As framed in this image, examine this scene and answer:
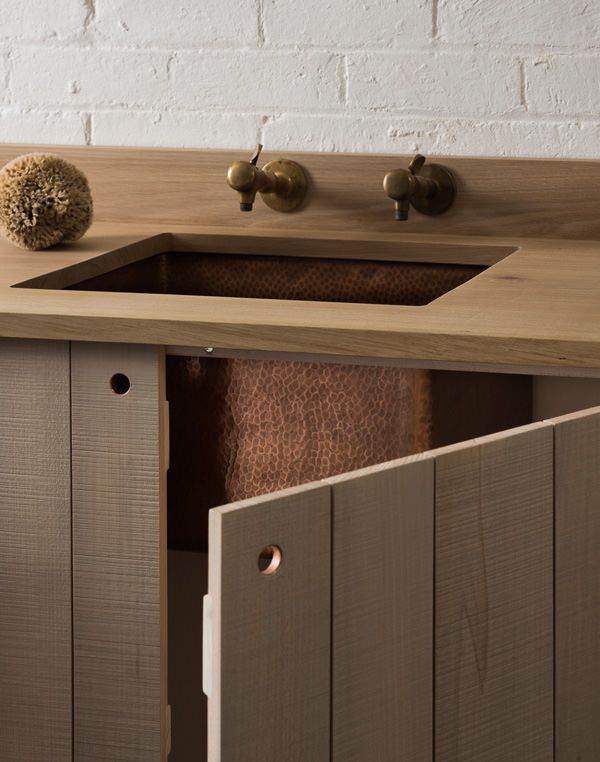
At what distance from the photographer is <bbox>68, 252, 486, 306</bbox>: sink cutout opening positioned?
1.58m

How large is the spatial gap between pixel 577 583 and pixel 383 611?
0.63 ft

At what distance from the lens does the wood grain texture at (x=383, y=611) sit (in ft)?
2.81

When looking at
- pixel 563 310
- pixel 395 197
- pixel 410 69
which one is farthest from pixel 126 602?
pixel 410 69

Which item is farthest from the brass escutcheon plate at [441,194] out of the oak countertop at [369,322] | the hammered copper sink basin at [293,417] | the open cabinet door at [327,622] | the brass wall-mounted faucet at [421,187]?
the open cabinet door at [327,622]

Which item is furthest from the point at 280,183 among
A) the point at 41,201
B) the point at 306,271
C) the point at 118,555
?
the point at 118,555

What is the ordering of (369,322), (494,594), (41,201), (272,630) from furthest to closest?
(41,201) → (369,322) → (494,594) → (272,630)

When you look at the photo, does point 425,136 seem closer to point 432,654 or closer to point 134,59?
point 134,59

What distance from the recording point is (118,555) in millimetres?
1189

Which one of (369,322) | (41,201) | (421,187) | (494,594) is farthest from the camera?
(421,187)

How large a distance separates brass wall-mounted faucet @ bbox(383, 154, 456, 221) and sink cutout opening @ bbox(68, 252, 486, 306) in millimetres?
89

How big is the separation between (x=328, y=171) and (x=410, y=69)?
177mm

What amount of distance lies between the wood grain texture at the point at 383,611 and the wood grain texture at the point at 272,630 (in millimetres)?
13

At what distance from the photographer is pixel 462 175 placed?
165 centimetres

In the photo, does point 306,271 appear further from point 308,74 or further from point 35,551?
point 35,551
